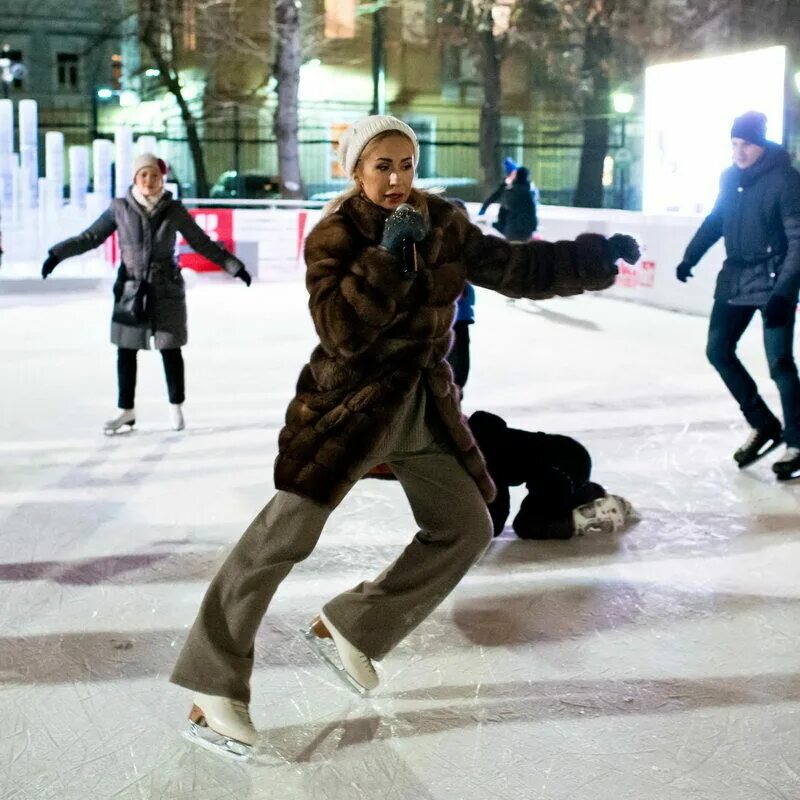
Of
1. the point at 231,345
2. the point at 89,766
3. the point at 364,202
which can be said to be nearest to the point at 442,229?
the point at 364,202

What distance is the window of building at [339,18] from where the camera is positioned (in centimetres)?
2482

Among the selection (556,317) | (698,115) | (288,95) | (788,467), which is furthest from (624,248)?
(288,95)

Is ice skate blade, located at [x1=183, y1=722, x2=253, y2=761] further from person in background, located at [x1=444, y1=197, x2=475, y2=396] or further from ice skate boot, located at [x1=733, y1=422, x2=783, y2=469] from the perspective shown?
ice skate boot, located at [x1=733, y1=422, x2=783, y2=469]

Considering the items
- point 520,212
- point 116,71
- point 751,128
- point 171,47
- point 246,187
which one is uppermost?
point 116,71

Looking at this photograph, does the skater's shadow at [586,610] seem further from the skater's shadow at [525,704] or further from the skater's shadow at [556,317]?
the skater's shadow at [556,317]

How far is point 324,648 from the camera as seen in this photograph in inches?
126

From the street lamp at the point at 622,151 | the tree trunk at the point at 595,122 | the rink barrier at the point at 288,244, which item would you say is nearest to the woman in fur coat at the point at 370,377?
the rink barrier at the point at 288,244

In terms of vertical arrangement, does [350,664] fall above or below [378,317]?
below

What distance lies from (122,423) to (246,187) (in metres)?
17.4

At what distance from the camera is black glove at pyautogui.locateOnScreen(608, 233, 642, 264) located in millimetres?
2816

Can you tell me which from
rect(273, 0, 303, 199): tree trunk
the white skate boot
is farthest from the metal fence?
the white skate boot

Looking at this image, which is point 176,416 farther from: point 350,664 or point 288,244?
point 288,244

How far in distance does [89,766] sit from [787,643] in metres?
1.91

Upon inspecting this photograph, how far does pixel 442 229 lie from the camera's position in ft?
9.04
